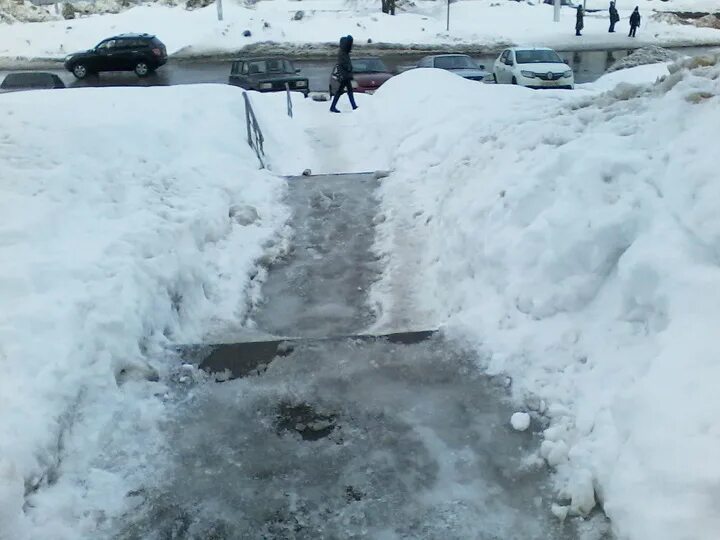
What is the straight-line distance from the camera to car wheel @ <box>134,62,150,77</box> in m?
29.6

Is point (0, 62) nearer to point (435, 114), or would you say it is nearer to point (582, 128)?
point (435, 114)

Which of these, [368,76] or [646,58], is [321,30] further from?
[646,58]

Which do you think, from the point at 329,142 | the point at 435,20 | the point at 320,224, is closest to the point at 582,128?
the point at 320,224

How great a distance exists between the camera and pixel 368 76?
1961 cm

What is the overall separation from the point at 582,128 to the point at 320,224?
2961 millimetres

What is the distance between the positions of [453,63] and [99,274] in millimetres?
18793

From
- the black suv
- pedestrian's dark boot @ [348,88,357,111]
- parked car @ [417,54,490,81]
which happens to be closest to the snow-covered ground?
the black suv

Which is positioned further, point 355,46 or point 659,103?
point 355,46

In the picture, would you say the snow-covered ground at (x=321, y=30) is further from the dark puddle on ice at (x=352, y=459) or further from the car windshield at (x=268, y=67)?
the dark puddle on ice at (x=352, y=459)

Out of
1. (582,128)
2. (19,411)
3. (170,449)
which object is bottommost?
(170,449)

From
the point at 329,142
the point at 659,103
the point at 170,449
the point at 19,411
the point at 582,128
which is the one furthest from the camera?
the point at 329,142

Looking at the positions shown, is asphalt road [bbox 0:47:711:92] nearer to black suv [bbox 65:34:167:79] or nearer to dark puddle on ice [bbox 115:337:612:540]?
black suv [bbox 65:34:167:79]

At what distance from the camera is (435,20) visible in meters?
40.6

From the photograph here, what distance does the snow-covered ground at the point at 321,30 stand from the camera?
35.8 metres
